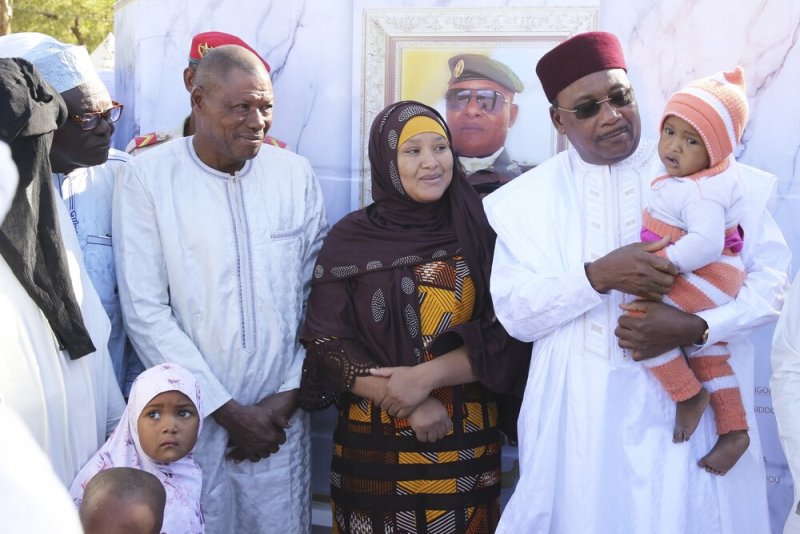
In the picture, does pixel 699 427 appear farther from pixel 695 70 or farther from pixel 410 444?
pixel 695 70

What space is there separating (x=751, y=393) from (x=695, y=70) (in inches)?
60.2

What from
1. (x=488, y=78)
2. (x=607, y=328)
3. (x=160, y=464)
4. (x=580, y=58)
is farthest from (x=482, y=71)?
(x=160, y=464)

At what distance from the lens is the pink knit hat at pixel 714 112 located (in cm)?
250

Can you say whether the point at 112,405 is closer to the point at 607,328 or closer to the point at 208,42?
the point at 607,328

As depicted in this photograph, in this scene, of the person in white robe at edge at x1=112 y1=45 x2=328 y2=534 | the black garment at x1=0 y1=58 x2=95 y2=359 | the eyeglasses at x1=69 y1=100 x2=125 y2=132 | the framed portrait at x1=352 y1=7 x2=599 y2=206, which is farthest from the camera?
the framed portrait at x1=352 y1=7 x2=599 y2=206

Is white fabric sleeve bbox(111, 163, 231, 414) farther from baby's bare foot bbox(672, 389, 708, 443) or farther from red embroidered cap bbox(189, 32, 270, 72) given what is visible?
baby's bare foot bbox(672, 389, 708, 443)

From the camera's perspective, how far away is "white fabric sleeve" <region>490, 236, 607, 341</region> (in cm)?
272

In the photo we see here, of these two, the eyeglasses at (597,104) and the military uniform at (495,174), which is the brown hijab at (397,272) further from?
the eyeglasses at (597,104)

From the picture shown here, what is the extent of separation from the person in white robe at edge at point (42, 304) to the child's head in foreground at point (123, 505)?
283 millimetres

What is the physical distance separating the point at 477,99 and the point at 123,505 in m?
2.47

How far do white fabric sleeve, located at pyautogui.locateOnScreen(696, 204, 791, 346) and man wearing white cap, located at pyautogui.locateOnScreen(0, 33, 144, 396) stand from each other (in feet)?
6.40

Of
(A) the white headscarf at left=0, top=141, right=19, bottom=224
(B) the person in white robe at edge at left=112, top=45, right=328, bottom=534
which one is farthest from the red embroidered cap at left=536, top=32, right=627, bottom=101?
(A) the white headscarf at left=0, top=141, right=19, bottom=224

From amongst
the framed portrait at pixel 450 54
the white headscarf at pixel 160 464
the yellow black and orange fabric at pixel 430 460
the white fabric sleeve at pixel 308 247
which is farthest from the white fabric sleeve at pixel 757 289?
the white headscarf at pixel 160 464

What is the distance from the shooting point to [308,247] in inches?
134
